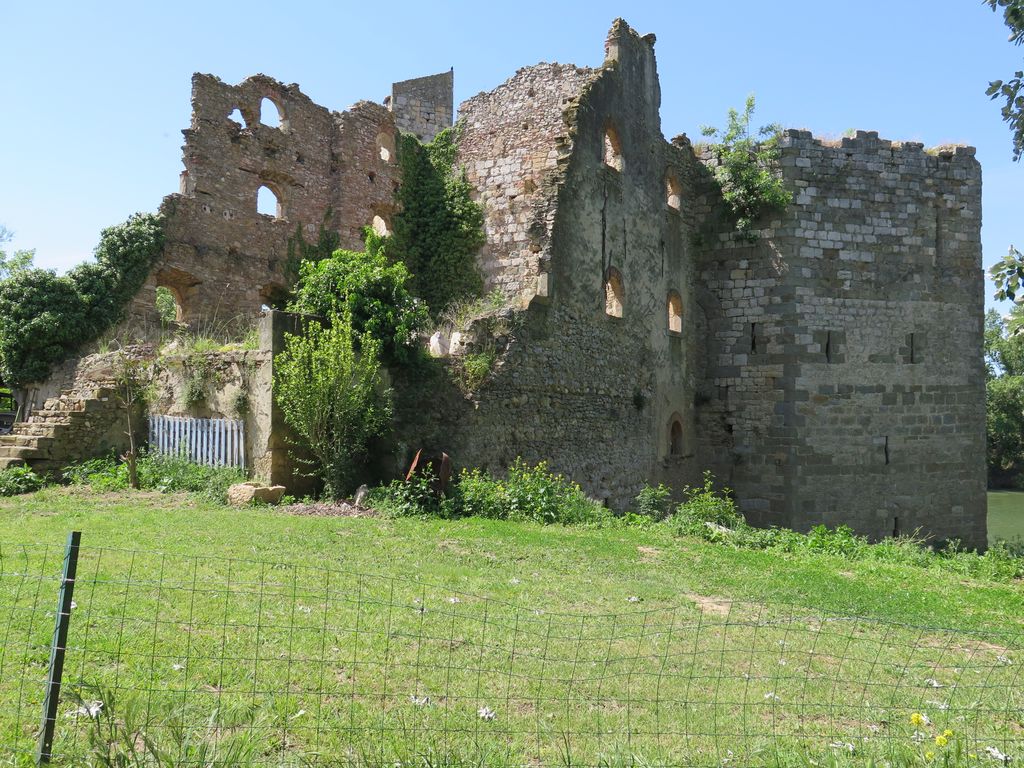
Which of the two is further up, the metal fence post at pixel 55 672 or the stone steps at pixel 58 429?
the stone steps at pixel 58 429

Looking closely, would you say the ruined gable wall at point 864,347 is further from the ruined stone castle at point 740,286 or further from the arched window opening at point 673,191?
the arched window opening at point 673,191

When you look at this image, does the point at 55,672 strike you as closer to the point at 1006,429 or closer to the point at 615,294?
the point at 615,294

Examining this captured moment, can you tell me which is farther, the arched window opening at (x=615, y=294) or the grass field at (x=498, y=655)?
the arched window opening at (x=615, y=294)

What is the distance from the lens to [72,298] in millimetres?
17516

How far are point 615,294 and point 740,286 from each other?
11.2 feet

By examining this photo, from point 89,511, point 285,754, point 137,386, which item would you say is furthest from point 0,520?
point 285,754

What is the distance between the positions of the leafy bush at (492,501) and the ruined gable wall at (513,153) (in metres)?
6.14

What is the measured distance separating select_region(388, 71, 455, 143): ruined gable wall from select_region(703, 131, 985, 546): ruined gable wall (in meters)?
17.3

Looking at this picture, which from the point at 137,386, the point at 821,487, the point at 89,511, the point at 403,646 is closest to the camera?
the point at 403,646

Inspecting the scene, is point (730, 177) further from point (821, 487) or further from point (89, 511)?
point (89, 511)

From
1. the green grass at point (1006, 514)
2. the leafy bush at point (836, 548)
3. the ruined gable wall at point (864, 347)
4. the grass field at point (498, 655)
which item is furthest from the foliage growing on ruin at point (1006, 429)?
the grass field at point (498, 655)

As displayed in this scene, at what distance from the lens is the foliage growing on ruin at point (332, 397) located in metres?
11.7

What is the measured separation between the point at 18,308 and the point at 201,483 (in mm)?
8254

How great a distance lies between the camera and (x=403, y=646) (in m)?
5.50
